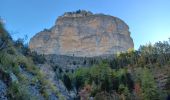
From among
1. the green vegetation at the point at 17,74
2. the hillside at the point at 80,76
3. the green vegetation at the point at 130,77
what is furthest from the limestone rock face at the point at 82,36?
the green vegetation at the point at 17,74

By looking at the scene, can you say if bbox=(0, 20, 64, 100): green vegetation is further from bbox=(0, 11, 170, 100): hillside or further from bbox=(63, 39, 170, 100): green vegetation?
bbox=(63, 39, 170, 100): green vegetation

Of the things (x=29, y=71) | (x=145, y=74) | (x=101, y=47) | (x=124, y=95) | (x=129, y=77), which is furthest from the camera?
(x=101, y=47)

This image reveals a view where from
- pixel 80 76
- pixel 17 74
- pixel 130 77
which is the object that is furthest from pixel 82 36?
pixel 17 74

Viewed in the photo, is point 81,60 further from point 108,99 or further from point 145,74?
point 108,99

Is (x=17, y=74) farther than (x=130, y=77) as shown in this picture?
No

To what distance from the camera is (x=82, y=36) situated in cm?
18550

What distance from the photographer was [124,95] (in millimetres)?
54875

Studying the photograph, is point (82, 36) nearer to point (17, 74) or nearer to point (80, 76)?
point (80, 76)

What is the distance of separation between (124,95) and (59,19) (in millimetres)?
131128

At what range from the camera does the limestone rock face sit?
182 metres

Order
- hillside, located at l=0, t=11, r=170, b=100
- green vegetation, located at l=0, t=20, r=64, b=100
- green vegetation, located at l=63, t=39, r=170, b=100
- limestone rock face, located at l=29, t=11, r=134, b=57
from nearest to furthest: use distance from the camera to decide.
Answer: green vegetation, located at l=0, t=20, r=64, b=100 < hillside, located at l=0, t=11, r=170, b=100 < green vegetation, located at l=63, t=39, r=170, b=100 < limestone rock face, located at l=29, t=11, r=134, b=57

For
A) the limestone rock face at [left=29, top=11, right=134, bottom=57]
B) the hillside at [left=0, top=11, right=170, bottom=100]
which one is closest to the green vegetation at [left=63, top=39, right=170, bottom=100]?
the hillside at [left=0, top=11, right=170, bottom=100]

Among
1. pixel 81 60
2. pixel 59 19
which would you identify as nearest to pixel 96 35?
pixel 59 19

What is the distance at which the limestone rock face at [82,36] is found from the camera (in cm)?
18200
